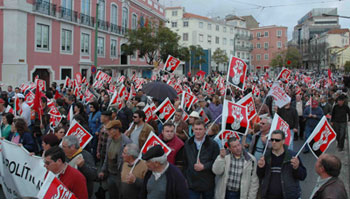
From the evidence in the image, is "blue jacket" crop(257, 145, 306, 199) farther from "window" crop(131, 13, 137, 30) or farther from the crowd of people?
"window" crop(131, 13, 137, 30)

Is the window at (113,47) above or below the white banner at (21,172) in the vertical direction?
above

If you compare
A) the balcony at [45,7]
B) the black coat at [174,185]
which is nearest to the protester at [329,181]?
the black coat at [174,185]

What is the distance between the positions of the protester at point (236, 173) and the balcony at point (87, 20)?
2847 centimetres

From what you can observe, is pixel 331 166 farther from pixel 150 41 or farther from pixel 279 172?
pixel 150 41

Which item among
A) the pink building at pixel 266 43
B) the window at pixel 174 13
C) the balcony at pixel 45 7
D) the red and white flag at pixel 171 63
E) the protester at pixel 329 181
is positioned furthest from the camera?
the pink building at pixel 266 43

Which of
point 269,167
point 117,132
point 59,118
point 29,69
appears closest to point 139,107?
point 59,118

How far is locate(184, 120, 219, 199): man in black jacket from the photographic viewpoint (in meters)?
4.92

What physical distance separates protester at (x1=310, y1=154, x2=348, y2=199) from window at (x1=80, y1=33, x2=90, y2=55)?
1166 inches

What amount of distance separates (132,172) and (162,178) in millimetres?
779

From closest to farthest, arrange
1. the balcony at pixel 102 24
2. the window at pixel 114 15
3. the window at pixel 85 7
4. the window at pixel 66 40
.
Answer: the window at pixel 66 40 → the window at pixel 85 7 → the balcony at pixel 102 24 → the window at pixel 114 15

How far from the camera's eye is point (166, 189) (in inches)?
152

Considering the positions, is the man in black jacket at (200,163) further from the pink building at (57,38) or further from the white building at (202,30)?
the white building at (202,30)

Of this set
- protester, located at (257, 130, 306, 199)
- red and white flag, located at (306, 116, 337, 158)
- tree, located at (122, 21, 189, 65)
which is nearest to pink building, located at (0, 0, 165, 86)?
tree, located at (122, 21, 189, 65)

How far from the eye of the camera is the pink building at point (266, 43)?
92.6 metres
